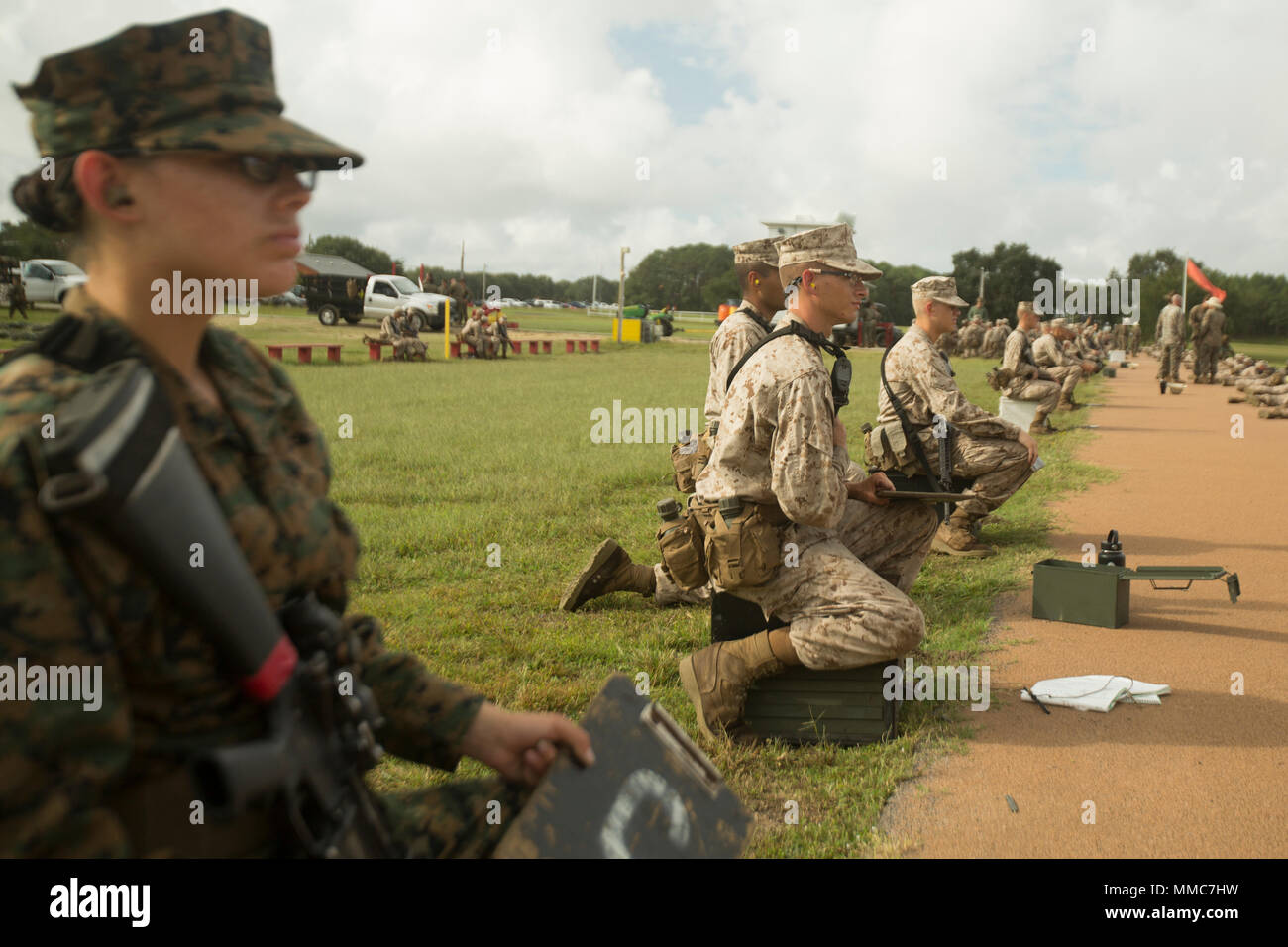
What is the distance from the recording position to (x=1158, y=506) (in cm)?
1119

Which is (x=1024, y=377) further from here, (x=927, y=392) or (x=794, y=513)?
(x=794, y=513)

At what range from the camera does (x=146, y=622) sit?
1563 mm

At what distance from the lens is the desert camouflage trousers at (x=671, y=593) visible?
23.4ft

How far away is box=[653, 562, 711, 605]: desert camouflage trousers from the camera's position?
7.12m

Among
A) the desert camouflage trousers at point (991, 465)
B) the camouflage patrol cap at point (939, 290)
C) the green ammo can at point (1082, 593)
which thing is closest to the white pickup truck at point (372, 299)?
the camouflage patrol cap at point (939, 290)

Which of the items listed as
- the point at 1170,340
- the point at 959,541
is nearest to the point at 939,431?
the point at 959,541

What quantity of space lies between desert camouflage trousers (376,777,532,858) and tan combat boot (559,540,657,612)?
463 centimetres

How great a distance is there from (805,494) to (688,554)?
822 mm

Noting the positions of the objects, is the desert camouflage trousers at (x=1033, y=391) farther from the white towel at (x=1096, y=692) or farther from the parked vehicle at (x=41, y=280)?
the parked vehicle at (x=41, y=280)

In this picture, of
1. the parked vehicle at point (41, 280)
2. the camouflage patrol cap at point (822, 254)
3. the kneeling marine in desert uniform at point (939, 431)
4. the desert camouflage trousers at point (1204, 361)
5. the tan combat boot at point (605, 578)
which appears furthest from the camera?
the parked vehicle at point (41, 280)

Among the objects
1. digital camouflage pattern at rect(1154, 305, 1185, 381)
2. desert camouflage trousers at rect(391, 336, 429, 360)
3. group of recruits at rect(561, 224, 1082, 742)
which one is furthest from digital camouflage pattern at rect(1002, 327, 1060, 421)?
desert camouflage trousers at rect(391, 336, 429, 360)

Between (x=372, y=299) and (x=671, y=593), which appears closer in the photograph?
(x=671, y=593)

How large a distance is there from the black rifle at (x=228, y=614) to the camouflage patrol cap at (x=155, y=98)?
38 cm
